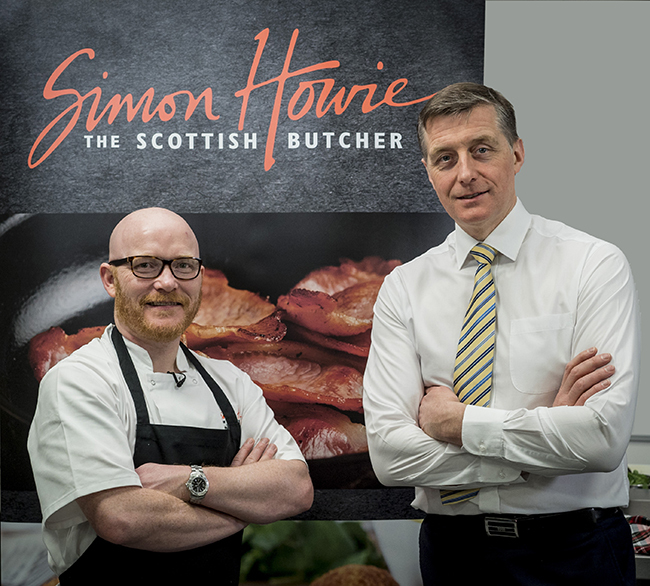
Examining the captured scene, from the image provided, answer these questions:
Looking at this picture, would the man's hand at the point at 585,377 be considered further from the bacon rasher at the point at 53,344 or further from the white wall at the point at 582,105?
the bacon rasher at the point at 53,344

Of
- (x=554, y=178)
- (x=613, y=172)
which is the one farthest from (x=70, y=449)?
(x=613, y=172)

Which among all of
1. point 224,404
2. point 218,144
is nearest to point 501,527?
point 224,404

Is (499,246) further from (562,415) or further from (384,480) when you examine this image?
(384,480)

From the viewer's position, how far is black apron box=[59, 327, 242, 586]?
2.20 m

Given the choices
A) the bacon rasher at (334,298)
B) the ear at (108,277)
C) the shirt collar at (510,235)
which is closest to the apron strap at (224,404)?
the ear at (108,277)

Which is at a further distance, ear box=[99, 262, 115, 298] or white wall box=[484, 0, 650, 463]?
white wall box=[484, 0, 650, 463]

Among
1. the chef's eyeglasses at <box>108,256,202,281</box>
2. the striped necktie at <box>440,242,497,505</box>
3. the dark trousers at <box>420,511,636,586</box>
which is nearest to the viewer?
the dark trousers at <box>420,511,636,586</box>

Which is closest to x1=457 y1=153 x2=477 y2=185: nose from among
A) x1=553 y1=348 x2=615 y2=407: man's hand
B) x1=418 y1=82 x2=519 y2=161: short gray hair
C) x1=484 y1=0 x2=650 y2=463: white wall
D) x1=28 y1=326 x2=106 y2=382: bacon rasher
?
x1=418 y1=82 x2=519 y2=161: short gray hair

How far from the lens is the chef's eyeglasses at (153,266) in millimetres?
2344

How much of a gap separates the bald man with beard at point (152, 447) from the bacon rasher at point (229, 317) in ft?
1.52

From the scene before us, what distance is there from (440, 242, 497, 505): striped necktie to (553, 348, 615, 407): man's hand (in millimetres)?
241

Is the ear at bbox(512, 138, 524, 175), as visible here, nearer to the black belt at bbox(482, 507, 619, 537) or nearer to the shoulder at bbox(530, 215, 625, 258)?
the shoulder at bbox(530, 215, 625, 258)

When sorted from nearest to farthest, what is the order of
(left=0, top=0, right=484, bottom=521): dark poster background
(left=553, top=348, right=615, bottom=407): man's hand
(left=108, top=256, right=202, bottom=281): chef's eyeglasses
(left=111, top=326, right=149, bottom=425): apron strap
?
(left=553, top=348, right=615, bottom=407): man's hand
(left=111, top=326, right=149, bottom=425): apron strap
(left=108, top=256, right=202, bottom=281): chef's eyeglasses
(left=0, top=0, right=484, bottom=521): dark poster background

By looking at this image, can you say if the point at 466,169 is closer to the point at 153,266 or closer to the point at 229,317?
the point at 153,266
